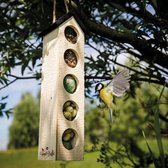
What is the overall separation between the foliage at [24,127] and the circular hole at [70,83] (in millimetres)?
48864

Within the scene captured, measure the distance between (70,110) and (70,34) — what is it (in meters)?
0.49

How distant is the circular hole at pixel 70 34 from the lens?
2583mm

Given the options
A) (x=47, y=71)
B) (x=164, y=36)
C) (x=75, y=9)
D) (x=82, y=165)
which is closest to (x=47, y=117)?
(x=47, y=71)

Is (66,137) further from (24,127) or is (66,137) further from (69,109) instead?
(24,127)

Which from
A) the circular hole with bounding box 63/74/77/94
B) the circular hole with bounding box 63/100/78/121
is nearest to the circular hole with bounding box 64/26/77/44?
the circular hole with bounding box 63/74/77/94

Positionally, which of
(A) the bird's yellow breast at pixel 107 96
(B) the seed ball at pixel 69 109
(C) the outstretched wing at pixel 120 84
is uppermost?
(C) the outstretched wing at pixel 120 84

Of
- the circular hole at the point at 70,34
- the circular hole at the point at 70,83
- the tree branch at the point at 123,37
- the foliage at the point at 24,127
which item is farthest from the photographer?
the foliage at the point at 24,127

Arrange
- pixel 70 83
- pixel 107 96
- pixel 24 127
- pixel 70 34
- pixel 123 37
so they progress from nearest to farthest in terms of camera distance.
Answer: pixel 107 96
pixel 70 83
pixel 70 34
pixel 123 37
pixel 24 127

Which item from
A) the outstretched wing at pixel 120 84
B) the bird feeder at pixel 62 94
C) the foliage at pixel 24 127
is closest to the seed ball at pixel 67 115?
the bird feeder at pixel 62 94

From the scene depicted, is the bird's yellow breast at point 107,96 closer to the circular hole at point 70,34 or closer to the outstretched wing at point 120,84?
the outstretched wing at point 120,84

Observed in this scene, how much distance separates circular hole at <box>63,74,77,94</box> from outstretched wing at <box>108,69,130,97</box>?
23cm

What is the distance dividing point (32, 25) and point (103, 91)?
74.5 inches

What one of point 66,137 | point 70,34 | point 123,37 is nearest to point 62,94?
point 66,137

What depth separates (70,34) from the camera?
8.56ft
